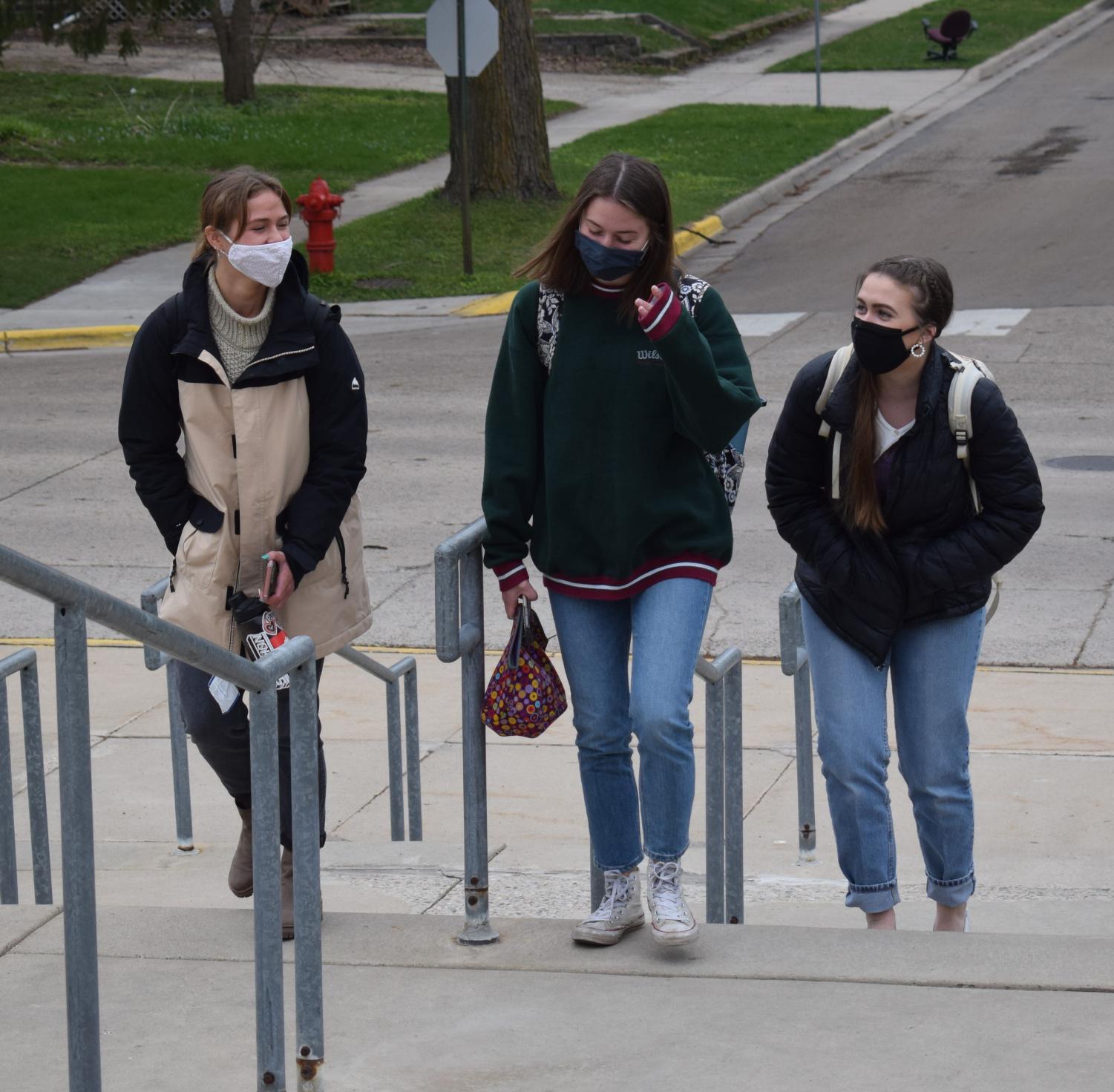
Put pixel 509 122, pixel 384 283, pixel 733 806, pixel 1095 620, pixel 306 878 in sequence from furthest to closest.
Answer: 1. pixel 509 122
2. pixel 384 283
3. pixel 1095 620
4. pixel 733 806
5. pixel 306 878

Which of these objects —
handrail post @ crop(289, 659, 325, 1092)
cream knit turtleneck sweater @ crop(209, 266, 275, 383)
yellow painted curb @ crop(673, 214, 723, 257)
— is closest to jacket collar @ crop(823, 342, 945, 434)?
cream knit turtleneck sweater @ crop(209, 266, 275, 383)

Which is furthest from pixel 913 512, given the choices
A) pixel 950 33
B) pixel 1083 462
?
pixel 950 33

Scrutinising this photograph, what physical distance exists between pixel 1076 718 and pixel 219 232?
4.38 m

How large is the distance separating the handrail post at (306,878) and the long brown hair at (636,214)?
1169mm

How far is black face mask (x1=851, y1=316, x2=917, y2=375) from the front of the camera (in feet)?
14.0

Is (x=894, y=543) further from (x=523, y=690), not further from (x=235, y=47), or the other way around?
(x=235, y=47)

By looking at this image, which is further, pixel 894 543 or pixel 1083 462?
pixel 1083 462

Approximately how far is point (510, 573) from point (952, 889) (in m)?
1.42

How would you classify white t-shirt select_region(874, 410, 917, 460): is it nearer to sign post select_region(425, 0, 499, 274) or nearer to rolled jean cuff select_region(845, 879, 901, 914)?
rolled jean cuff select_region(845, 879, 901, 914)

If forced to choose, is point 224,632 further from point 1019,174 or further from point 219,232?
point 1019,174

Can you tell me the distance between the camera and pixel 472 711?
13.8 feet

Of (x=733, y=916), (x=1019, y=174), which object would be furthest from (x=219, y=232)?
(x=1019, y=174)

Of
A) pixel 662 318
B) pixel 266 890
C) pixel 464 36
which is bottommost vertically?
pixel 266 890

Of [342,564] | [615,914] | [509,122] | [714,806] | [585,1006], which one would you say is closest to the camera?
[585,1006]
